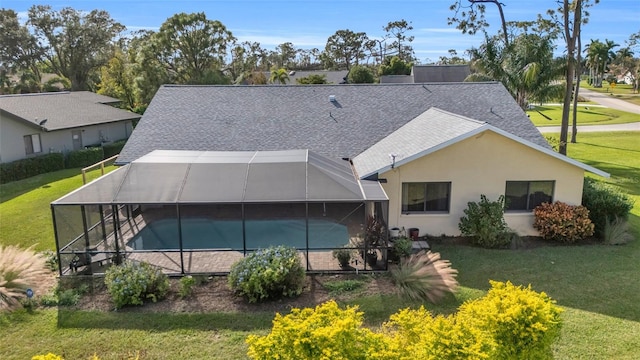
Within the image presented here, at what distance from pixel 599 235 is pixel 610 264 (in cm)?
266

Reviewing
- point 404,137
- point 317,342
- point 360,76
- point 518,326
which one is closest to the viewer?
point 317,342

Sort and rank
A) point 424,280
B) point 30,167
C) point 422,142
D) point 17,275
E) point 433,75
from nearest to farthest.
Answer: point 424,280 → point 17,275 → point 422,142 → point 30,167 → point 433,75

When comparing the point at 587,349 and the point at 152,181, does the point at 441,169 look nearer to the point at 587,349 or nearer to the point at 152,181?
the point at 587,349

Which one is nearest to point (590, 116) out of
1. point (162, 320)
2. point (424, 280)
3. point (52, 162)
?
point (424, 280)

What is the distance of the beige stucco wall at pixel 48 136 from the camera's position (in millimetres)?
26594

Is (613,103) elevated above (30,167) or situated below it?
above

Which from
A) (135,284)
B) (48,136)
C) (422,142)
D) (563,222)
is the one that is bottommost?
(135,284)

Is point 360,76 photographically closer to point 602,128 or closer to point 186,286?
point 602,128

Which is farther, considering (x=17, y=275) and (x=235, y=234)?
(x=235, y=234)

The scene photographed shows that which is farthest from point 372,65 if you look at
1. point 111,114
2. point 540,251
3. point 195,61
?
point 540,251

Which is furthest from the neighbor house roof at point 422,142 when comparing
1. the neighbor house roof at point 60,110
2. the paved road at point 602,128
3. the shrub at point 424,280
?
the paved road at point 602,128

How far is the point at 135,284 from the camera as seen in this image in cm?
1073

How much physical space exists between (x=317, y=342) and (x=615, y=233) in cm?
1384

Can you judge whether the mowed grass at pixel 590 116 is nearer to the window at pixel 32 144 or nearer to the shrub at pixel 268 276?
the shrub at pixel 268 276
